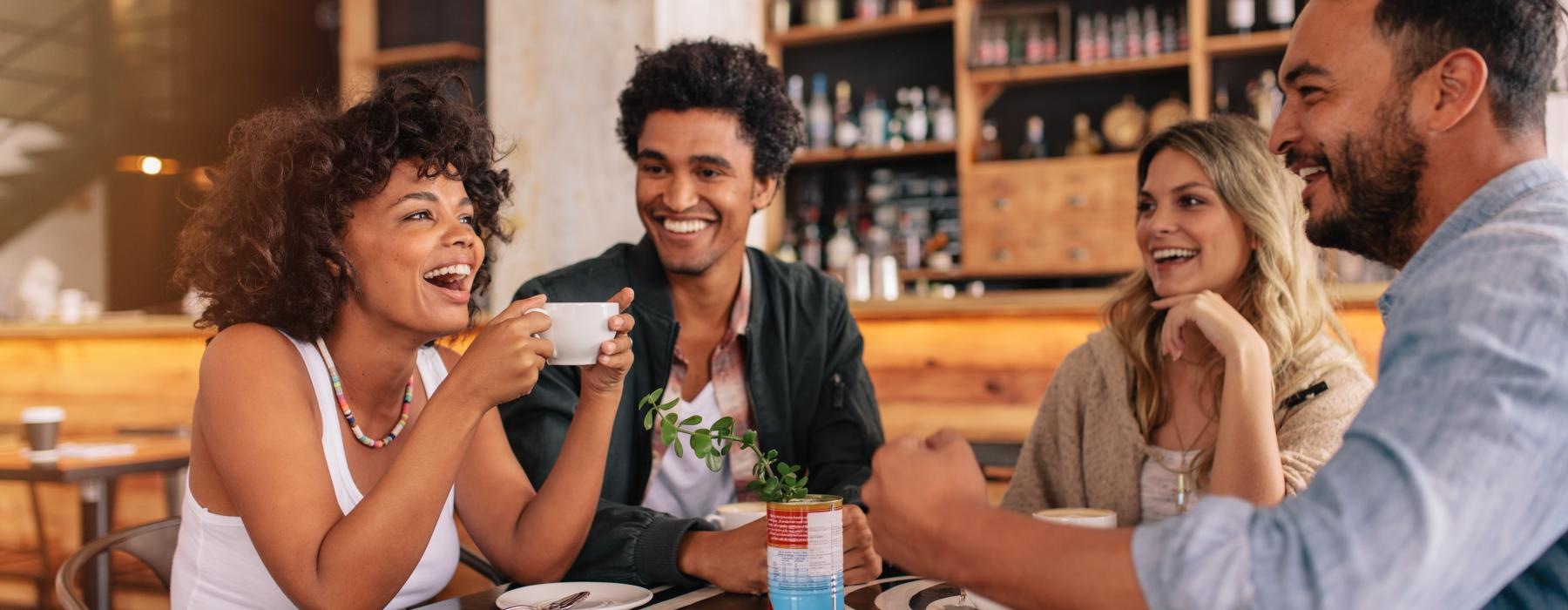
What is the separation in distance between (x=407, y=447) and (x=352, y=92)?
0.61m

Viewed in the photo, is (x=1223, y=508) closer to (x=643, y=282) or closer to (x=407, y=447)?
(x=407, y=447)

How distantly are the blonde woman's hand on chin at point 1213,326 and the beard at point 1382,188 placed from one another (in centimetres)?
56

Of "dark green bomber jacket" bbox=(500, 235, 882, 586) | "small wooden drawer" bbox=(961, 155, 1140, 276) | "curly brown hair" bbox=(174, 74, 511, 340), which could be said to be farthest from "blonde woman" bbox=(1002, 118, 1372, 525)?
"small wooden drawer" bbox=(961, 155, 1140, 276)

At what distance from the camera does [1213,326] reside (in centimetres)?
169

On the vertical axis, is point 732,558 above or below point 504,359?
below

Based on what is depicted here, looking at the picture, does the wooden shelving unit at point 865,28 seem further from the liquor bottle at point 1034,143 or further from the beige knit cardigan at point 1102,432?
the beige knit cardigan at point 1102,432

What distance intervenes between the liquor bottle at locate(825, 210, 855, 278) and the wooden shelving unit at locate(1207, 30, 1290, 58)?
1831 mm

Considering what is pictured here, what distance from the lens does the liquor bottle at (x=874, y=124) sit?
5.68 meters

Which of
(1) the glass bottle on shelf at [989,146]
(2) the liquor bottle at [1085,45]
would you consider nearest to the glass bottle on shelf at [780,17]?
(1) the glass bottle on shelf at [989,146]

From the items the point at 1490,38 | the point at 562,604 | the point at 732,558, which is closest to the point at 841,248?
the point at 732,558

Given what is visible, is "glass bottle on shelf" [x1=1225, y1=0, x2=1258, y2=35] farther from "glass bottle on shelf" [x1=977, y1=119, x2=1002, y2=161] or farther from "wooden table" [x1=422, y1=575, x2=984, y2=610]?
"wooden table" [x1=422, y1=575, x2=984, y2=610]

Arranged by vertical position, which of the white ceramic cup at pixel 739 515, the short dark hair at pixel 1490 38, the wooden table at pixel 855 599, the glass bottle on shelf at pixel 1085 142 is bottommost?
the wooden table at pixel 855 599

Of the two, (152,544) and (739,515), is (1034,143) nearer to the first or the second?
(739,515)

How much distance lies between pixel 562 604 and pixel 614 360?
311mm
